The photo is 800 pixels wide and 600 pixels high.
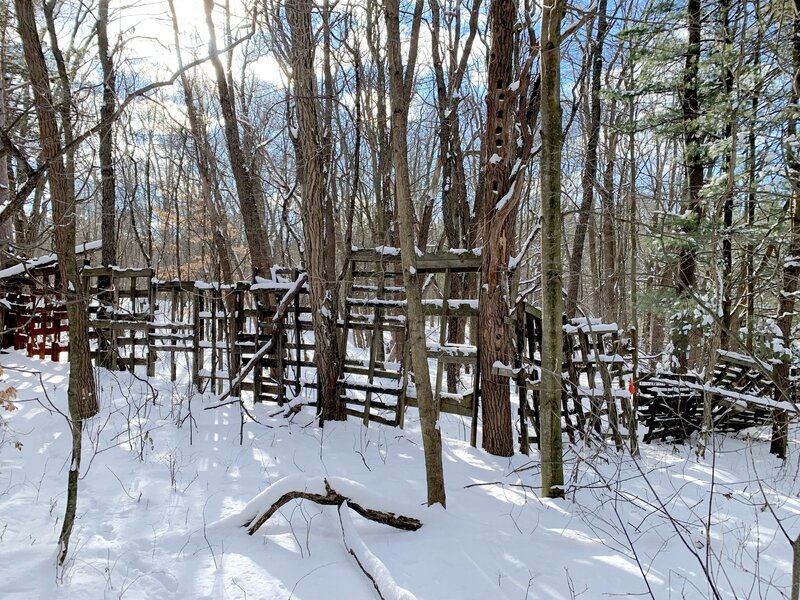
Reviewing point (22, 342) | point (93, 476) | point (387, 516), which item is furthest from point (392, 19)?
point (22, 342)

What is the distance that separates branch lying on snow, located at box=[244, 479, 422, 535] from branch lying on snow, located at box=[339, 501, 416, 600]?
2.7 inches

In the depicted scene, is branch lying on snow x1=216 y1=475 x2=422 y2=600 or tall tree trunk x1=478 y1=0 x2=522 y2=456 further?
tall tree trunk x1=478 y1=0 x2=522 y2=456

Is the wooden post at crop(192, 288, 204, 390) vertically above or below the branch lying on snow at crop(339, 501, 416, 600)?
above

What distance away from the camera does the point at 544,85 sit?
13.6 ft

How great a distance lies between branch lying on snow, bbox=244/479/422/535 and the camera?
363 centimetres

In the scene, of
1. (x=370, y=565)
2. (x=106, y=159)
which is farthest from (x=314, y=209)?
(x=106, y=159)

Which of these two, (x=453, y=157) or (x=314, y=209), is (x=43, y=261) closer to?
(x=314, y=209)

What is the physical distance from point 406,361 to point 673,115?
6948mm

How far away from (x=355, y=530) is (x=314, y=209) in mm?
4728

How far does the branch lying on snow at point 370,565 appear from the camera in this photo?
2.67 metres

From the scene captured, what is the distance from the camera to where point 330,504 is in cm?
371

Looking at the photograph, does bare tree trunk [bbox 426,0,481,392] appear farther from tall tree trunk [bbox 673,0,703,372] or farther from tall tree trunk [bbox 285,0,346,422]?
tall tree trunk [bbox 673,0,703,372]

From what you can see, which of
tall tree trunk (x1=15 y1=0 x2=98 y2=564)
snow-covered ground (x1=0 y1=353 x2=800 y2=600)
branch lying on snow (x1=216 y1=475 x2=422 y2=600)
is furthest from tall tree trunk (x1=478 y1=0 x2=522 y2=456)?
tall tree trunk (x1=15 y1=0 x2=98 y2=564)

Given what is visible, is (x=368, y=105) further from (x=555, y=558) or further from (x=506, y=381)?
(x=555, y=558)
